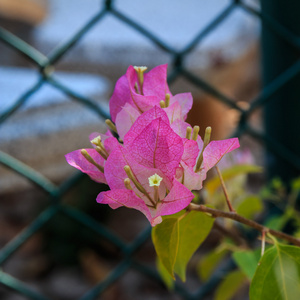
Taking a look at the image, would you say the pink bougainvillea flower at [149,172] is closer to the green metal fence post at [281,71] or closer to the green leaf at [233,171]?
the green leaf at [233,171]

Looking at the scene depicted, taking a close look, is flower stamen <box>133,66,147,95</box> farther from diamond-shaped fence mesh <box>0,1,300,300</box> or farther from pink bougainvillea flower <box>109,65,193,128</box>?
diamond-shaped fence mesh <box>0,1,300,300</box>

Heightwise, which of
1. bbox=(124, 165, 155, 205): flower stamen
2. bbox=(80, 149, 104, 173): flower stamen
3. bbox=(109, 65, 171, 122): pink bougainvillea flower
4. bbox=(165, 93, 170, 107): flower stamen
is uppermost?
bbox=(109, 65, 171, 122): pink bougainvillea flower

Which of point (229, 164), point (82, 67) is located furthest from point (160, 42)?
point (82, 67)

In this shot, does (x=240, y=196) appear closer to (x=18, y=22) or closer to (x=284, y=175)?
(x=284, y=175)

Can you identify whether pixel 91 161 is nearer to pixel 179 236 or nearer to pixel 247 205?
pixel 179 236

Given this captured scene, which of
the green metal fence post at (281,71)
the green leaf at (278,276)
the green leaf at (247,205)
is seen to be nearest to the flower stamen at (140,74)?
Result: the green leaf at (278,276)

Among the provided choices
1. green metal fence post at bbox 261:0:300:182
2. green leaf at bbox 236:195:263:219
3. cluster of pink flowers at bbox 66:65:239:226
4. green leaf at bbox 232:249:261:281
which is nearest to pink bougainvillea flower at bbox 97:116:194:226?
cluster of pink flowers at bbox 66:65:239:226
